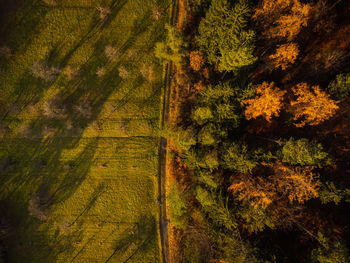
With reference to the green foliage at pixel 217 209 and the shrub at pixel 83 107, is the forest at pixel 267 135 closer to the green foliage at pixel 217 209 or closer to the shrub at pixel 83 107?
the green foliage at pixel 217 209

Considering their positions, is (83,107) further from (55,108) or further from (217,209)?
(217,209)

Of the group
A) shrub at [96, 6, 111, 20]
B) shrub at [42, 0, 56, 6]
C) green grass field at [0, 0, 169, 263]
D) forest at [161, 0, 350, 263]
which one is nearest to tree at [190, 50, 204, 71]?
forest at [161, 0, 350, 263]

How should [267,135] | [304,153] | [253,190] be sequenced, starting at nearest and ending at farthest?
1. [304,153]
2. [253,190]
3. [267,135]

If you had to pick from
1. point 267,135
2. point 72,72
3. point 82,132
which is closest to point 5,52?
point 72,72

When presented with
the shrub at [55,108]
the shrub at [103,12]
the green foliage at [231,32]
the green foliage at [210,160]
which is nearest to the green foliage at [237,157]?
the green foliage at [210,160]

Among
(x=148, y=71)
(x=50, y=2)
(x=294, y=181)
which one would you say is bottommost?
(x=294, y=181)

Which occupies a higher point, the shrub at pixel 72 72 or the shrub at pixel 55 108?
the shrub at pixel 72 72
